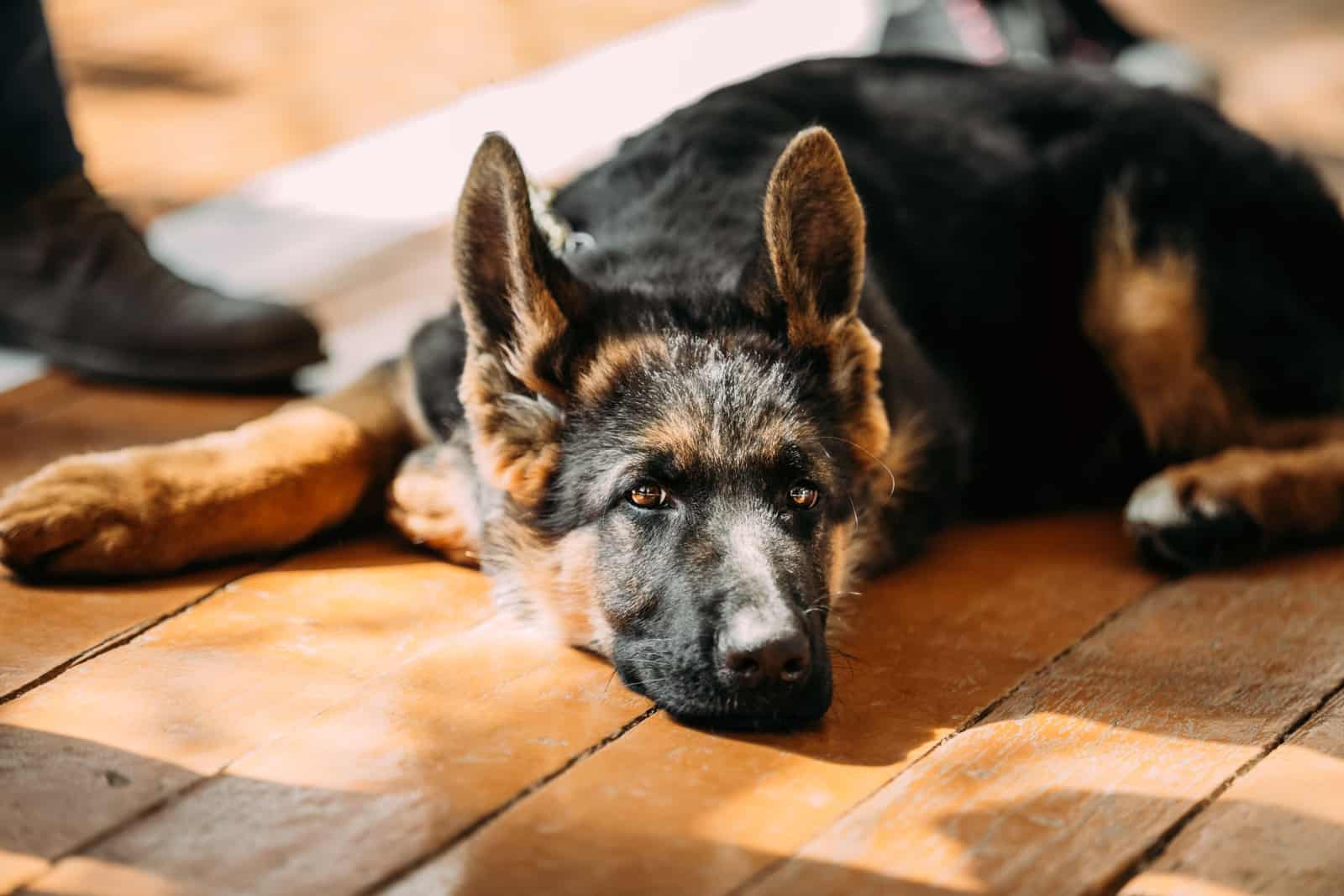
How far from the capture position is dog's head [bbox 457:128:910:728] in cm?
283

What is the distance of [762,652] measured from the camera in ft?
8.67

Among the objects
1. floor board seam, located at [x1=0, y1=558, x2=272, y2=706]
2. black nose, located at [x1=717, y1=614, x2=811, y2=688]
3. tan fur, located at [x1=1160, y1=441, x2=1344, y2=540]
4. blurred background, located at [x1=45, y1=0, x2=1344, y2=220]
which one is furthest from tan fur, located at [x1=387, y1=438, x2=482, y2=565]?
blurred background, located at [x1=45, y1=0, x2=1344, y2=220]

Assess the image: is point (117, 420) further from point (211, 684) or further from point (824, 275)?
point (824, 275)

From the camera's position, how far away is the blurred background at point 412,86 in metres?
5.68

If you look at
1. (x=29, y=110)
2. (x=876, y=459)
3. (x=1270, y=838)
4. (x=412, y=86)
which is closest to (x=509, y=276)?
(x=876, y=459)

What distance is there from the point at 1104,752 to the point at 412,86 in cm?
570

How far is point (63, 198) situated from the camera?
466 cm

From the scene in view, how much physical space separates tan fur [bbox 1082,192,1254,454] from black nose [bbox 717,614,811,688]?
6.34 ft

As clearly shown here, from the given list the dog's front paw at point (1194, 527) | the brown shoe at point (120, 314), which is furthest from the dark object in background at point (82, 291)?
the dog's front paw at point (1194, 527)

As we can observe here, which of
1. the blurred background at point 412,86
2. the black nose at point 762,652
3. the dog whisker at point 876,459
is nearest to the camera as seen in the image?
the black nose at point 762,652

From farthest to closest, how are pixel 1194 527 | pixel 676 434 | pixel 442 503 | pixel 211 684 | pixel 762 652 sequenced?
pixel 1194 527, pixel 442 503, pixel 676 434, pixel 211 684, pixel 762 652

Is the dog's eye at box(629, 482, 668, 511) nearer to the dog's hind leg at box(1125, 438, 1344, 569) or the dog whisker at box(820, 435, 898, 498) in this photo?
the dog whisker at box(820, 435, 898, 498)

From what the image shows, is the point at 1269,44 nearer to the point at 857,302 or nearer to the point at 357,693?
the point at 857,302

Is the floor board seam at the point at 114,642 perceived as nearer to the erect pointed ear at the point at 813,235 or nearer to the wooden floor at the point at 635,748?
the wooden floor at the point at 635,748
